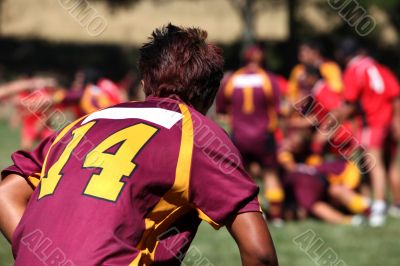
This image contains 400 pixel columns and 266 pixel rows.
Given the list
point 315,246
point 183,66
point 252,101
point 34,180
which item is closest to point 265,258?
point 183,66

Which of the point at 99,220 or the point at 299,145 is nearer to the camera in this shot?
the point at 99,220

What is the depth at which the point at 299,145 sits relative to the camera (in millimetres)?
9914

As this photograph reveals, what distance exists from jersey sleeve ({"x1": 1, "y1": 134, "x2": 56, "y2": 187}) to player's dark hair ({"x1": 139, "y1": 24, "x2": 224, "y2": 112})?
44 cm

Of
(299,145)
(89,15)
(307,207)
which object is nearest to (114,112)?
(307,207)

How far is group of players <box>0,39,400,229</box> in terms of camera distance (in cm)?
887

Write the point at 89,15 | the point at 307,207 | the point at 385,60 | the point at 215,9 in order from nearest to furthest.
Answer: the point at 307,207 < the point at 89,15 < the point at 385,60 < the point at 215,9

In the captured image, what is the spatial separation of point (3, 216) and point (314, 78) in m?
7.74

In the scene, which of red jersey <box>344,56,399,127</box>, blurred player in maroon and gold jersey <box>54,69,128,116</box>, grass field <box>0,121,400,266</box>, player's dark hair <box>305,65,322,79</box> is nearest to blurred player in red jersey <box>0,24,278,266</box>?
grass field <box>0,121,400,266</box>

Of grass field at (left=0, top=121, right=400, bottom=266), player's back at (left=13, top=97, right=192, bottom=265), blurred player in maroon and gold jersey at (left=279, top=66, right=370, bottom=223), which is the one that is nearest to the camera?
Result: player's back at (left=13, top=97, right=192, bottom=265)

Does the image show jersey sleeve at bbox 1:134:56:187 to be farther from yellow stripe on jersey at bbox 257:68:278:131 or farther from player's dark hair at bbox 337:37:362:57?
player's dark hair at bbox 337:37:362:57

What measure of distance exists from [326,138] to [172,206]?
7.41m

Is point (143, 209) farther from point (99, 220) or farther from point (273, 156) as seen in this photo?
point (273, 156)

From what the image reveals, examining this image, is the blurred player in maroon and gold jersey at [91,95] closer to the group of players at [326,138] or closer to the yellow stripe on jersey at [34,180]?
the group of players at [326,138]

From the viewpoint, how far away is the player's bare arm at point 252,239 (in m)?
2.32
